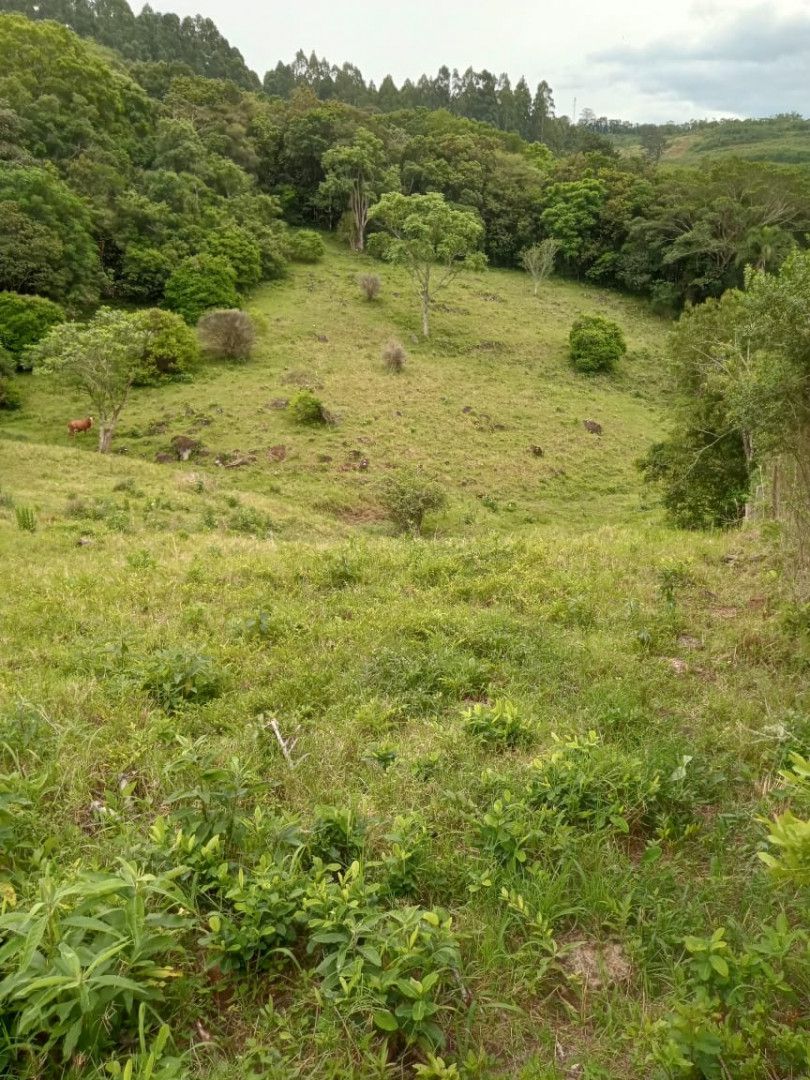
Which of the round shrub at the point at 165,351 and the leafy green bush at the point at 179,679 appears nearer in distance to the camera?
the leafy green bush at the point at 179,679

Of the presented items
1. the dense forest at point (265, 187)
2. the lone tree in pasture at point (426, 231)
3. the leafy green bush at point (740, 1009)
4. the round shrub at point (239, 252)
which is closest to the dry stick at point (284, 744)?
the leafy green bush at point (740, 1009)

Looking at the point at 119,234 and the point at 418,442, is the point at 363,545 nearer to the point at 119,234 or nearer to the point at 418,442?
the point at 418,442

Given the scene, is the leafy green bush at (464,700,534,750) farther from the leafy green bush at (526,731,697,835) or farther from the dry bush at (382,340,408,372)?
the dry bush at (382,340,408,372)

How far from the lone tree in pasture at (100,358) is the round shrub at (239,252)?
16.9 m

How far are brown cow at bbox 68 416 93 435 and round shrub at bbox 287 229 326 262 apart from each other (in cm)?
2800

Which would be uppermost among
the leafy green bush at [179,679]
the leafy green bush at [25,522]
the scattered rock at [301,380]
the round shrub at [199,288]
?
the round shrub at [199,288]

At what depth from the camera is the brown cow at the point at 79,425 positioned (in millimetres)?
26312

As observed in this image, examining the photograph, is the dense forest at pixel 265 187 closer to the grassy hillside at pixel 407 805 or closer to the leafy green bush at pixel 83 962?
the grassy hillside at pixel 407 805

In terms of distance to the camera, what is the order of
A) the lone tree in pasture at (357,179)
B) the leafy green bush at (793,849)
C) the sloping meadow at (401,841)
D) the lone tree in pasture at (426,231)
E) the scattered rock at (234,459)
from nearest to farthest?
1. the leafy green bush at (793,849)
2. the sloping meadow at (401,841)
3. the scattered rock at (234,459)
4. the lone tree in pasture at (426,231)
5. the lone tree in pasture at (357,179)

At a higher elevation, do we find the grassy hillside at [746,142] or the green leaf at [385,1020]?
the grassy hillside at [746,142]

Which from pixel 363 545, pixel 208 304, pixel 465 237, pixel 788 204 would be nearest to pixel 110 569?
pixel 363 545

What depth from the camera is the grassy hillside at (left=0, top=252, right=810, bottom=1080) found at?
7.26 ft

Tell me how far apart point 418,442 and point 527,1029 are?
87.3 ft

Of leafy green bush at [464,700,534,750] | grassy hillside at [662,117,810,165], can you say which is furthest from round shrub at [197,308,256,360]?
grassy hillside at [662,117,810,165]
